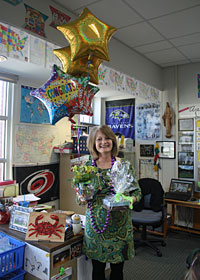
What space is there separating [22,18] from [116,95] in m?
3.14

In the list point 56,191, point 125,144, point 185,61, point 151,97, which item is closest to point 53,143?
point 56,191

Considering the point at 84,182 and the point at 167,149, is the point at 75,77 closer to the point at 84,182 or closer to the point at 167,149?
the point at 84,182

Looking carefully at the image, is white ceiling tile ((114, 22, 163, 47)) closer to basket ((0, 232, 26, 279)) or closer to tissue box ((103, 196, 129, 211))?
tissue box ((103, 196, 129, 211))

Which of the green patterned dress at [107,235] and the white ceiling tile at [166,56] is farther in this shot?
the white ceiling tile at [166,56]

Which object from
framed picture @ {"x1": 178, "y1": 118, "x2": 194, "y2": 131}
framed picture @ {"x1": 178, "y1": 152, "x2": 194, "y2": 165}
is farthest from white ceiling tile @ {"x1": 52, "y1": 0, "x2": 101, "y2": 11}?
framed picture @ {"x1": 178, "y1": 152, "x2": 194, "y2": 165}

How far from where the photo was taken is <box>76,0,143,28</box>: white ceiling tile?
2.39 meters

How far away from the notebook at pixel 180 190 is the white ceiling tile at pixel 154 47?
2.27 meters

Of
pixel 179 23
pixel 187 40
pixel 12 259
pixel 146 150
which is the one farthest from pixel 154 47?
pixel 12 259

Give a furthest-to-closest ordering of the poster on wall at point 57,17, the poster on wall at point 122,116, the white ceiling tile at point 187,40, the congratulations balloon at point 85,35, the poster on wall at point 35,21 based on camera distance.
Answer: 1. the poster on wall at point 122,116
2. the white ceiling tile at point 187,40
3. the poster on wall at point 57,17
4. the poster on wall at point 35,21
5. the congratulations balloon at point 85,35

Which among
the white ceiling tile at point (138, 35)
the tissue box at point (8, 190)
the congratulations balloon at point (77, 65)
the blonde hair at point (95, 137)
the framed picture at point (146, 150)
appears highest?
the white ceiling tile at point (138, 35)

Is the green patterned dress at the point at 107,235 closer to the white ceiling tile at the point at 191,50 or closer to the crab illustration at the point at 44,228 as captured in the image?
the crab illustration at the point at 44,228

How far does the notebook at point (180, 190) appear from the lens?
384 cm

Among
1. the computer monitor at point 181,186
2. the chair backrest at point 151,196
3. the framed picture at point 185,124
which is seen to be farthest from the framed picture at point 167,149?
the chair backrest at point 151,196

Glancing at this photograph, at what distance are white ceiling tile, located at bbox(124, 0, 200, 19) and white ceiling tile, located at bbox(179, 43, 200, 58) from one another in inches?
44.7
